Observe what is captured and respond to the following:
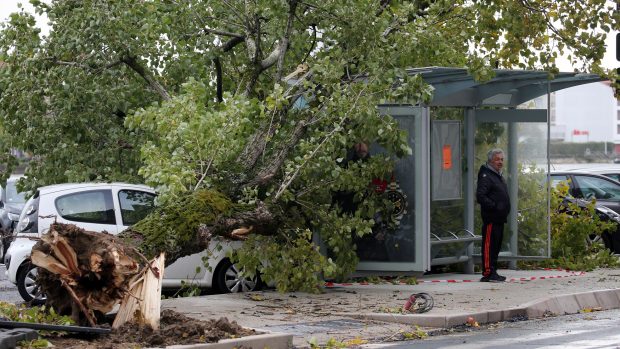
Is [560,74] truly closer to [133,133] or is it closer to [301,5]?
[301,5]

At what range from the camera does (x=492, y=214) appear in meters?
16.6

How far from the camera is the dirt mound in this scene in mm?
10008

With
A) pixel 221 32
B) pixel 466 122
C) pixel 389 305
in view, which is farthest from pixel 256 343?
pixel 466 122

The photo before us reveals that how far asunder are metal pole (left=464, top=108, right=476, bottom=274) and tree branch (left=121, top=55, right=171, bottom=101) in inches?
179

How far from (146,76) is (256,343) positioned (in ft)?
22.3

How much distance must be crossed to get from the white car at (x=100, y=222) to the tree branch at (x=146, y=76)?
1.33 metres

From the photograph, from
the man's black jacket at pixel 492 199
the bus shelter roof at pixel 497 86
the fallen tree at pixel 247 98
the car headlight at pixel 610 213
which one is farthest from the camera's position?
the car headlight at pixel 610 213

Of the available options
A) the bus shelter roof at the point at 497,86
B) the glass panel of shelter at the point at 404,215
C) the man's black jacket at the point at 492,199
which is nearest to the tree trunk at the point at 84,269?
the glass panel of shelter at the point at 404,215

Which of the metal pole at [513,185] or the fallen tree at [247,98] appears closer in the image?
the fallen tree at [247,98]

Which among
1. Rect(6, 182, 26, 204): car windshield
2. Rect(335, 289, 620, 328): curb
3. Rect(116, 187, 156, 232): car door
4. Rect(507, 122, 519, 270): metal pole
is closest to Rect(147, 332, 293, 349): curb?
Rect(335, 289, 620, 328): curb

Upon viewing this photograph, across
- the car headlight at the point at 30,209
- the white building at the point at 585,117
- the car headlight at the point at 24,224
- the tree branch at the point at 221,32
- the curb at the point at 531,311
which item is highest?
the white building at the point at 585,117

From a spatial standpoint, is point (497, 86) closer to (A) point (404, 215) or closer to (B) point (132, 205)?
(A) point (404, 215)

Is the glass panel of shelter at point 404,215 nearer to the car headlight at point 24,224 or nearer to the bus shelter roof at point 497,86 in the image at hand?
the bus shelter roof at point 497,86

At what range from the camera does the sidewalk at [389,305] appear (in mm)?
12141
